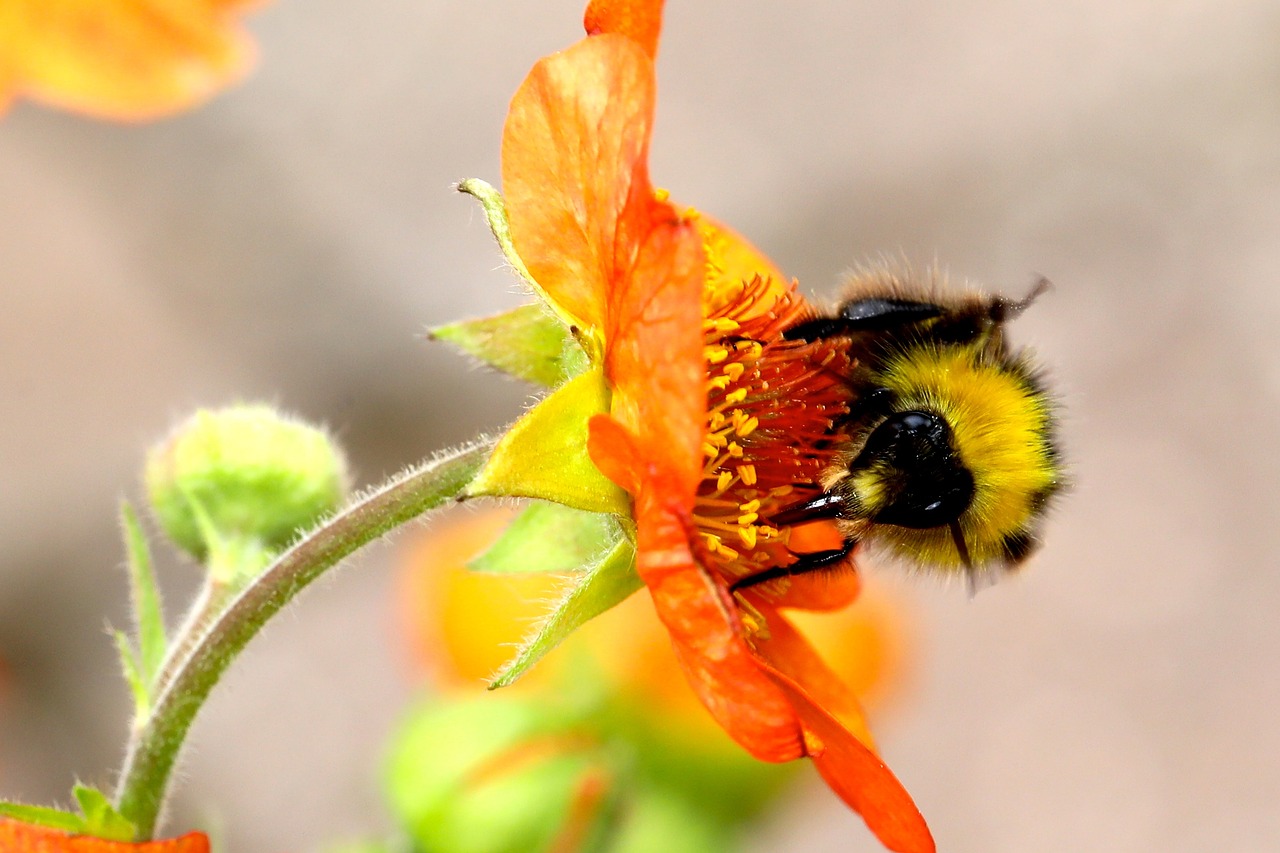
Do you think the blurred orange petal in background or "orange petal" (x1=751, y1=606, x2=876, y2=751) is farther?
the blurred orange petal in background

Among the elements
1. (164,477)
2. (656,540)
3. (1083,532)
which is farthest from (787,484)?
(1083,532)

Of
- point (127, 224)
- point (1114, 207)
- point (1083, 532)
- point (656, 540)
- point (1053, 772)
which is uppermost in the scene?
point (127, 224)

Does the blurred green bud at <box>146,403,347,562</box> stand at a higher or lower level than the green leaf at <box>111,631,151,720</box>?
higher

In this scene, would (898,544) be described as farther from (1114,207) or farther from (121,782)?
(1114,207)

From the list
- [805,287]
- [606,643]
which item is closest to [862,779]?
[606,643]

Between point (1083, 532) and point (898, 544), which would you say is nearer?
point (898, 544)

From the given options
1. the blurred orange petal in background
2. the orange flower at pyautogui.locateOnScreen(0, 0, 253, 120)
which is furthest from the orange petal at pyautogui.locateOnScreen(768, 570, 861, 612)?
the orange flower at pyautogui.locateOnScreen(0, 0, 253, 120)

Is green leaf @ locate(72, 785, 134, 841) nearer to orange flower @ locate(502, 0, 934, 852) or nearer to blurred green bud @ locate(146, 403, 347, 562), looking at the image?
blurred green bud @ locate(146, 403, 347, 562)
